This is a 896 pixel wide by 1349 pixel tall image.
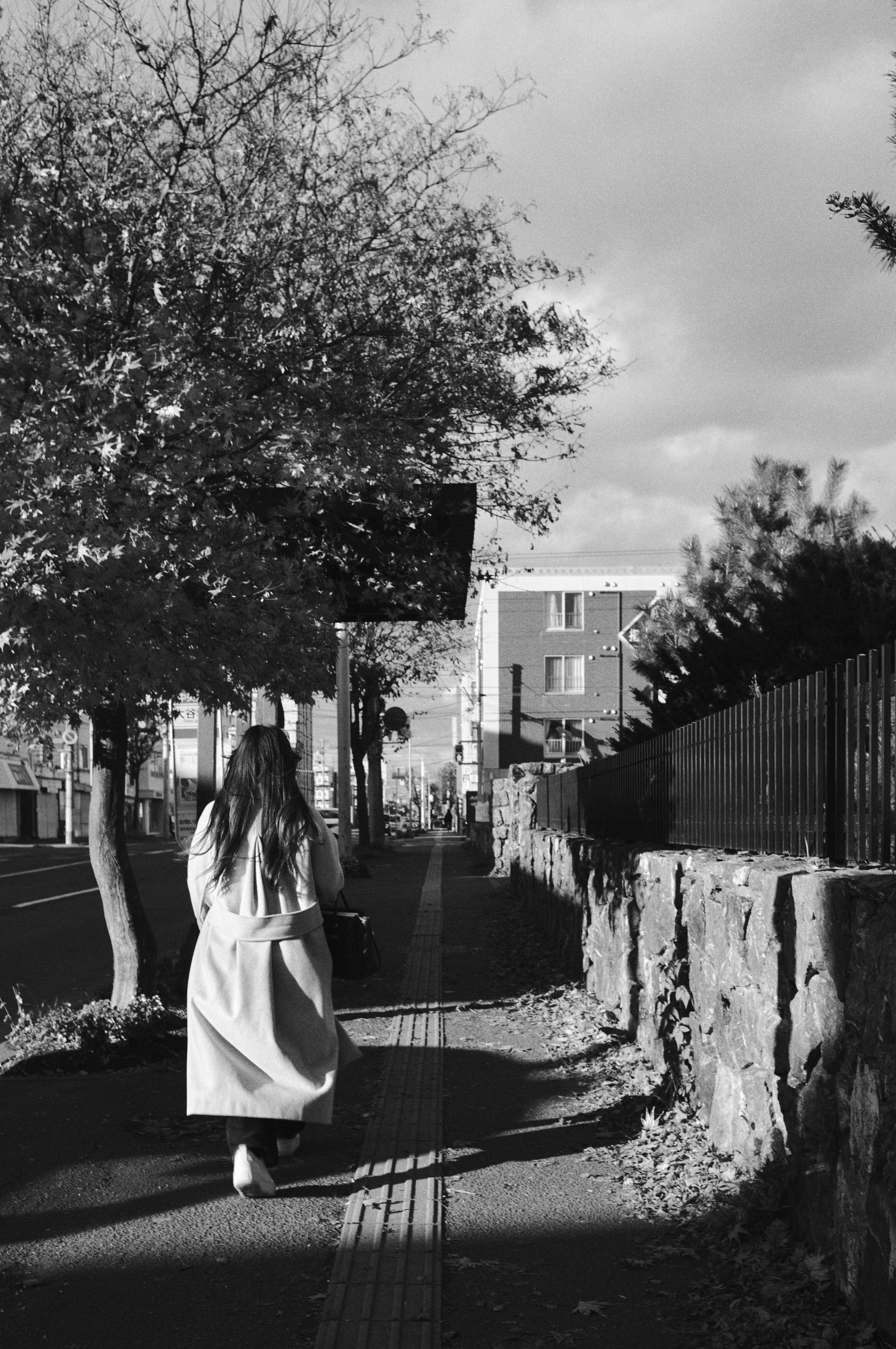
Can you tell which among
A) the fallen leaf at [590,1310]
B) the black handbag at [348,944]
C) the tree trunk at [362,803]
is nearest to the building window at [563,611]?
the tree trunk at [362,803]

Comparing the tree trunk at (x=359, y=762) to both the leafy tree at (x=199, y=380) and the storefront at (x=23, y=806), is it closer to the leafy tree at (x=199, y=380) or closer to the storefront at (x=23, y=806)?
the storefront at (x=23, y=806)

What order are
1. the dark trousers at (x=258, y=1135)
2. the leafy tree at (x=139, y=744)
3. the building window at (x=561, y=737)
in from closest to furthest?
the dark trousers at (x=258, y=1135)
the leafy tree at (x=139, y=744)
the building window at (x=561, y=737)

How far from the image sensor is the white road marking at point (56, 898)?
65.1ft

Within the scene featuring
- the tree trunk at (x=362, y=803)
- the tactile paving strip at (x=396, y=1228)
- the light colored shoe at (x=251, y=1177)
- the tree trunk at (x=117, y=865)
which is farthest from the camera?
the tree trunk at (x=362, y=803)

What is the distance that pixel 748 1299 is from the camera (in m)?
3.98

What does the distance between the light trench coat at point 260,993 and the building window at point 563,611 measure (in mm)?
60062

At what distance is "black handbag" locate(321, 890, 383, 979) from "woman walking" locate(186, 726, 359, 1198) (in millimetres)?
166

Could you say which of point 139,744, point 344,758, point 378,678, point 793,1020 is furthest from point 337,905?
point 139,744

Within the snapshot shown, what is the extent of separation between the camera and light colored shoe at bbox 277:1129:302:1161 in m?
5.57

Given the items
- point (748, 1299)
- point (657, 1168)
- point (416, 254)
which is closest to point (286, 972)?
point (657, 1168)

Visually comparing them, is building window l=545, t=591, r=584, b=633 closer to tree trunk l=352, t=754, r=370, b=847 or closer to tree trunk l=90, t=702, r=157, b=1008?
tree trunk l=352, t=754, r=370, b=847

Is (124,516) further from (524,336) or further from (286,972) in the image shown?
(524,336)

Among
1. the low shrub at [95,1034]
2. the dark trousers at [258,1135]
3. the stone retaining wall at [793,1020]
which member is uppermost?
the stone retaining wall at [793,1020]

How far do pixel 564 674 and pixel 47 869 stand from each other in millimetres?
36758
